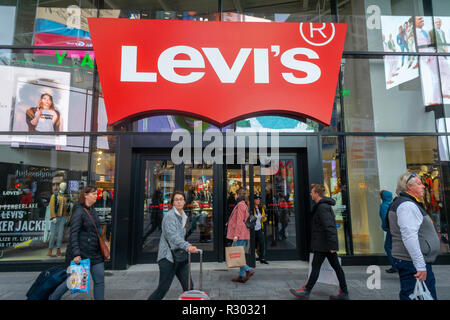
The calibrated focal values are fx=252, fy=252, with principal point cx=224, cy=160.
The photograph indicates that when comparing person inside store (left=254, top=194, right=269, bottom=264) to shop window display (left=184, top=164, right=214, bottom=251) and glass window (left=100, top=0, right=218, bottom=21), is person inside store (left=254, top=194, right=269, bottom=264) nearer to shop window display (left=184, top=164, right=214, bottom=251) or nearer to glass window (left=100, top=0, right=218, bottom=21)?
shop window display (left=184, top=164, right=214, bottom=251)

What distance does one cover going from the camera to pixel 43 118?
6039 millimetres

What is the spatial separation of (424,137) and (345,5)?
13.1ft

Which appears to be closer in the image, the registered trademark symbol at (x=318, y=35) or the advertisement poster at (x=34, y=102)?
the registered trademark symbol at (x=318, y=35)

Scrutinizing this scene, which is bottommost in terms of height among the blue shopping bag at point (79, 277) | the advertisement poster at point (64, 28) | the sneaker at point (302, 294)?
the sneaker at point (302, 294)

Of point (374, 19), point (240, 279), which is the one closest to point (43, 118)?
point (240, 279)

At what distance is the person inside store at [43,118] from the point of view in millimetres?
6012

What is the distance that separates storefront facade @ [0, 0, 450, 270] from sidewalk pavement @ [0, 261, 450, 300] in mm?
437

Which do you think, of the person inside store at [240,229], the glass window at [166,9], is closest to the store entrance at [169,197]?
the person inside store at [240,229]

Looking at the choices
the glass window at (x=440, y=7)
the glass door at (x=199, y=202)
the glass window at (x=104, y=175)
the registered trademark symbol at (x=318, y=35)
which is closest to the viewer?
the registered trademark symbol at (x=318, y=35)

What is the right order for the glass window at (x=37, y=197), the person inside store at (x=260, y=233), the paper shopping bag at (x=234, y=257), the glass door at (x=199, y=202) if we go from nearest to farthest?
the paper shopping bag at (x=234, y=257), the glass window at (x=37, y=197), the person inside store at (x=260, y=233), the glass door at (x=199, y=202)

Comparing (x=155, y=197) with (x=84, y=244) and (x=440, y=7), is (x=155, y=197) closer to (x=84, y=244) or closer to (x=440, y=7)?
(x=84, y=244)

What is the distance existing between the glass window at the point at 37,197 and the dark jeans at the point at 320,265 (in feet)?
17.1

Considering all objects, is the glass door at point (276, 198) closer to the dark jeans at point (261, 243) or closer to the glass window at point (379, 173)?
the dark jeans at point (261, 243)

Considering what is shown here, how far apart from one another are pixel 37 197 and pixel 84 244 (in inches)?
142
